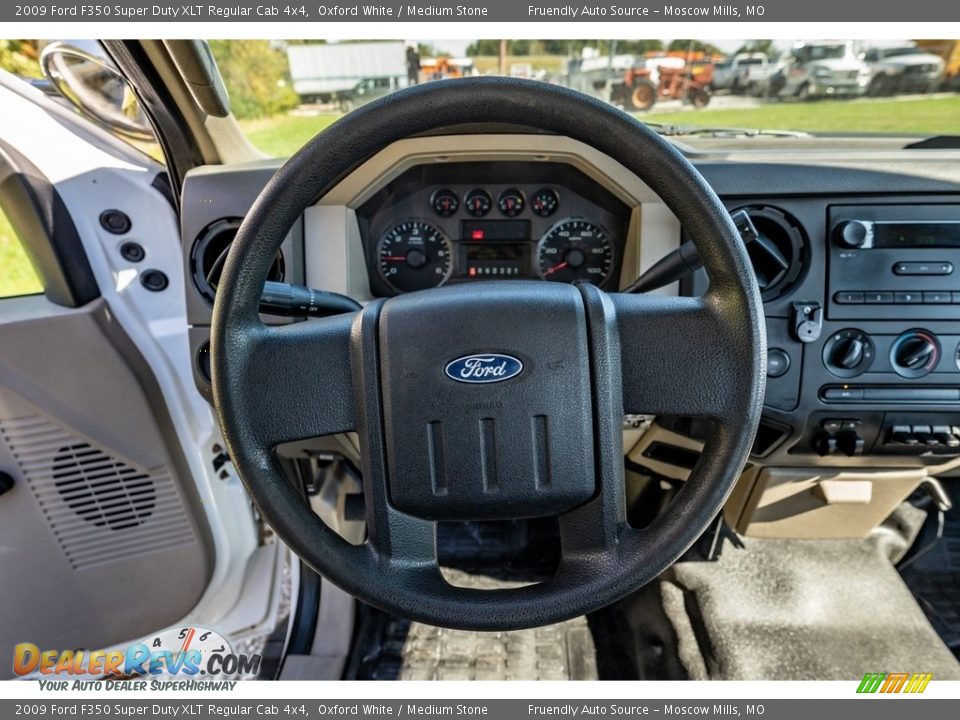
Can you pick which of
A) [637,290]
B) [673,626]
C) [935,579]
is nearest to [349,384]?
[637,290]

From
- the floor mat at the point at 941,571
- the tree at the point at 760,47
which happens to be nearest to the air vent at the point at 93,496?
the tree at the point at 760,47

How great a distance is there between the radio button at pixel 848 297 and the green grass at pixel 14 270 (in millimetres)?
2061

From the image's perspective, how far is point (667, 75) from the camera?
1670mm

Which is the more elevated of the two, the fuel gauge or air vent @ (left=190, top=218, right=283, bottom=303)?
the fuel gauge

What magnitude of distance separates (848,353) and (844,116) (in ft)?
3.27

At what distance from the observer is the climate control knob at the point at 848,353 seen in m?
1.35

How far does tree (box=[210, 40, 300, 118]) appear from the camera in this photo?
4.56ft

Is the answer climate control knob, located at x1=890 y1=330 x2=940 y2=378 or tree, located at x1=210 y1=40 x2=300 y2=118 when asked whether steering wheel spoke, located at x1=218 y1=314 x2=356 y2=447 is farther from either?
climate control knob, located at x1=890 y1=330 x2=940 y2=378

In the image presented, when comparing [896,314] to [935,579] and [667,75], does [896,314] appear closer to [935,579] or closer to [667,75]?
[667,75]

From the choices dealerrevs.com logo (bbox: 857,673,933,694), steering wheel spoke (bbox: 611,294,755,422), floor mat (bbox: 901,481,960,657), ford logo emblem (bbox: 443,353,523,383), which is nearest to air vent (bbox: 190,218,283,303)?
ford logo emblem (bbox: 443,353,523,383)

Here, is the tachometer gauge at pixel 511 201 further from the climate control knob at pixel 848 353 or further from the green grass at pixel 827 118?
the climate control knob at pixel 848 353

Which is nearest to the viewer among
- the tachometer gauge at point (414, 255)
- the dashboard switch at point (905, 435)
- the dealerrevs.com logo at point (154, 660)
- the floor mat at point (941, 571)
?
the dashboard switch at point (905, 435)

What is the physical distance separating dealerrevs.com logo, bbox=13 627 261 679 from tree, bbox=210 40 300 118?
163 cm

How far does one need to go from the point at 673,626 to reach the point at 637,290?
136 centimetres
